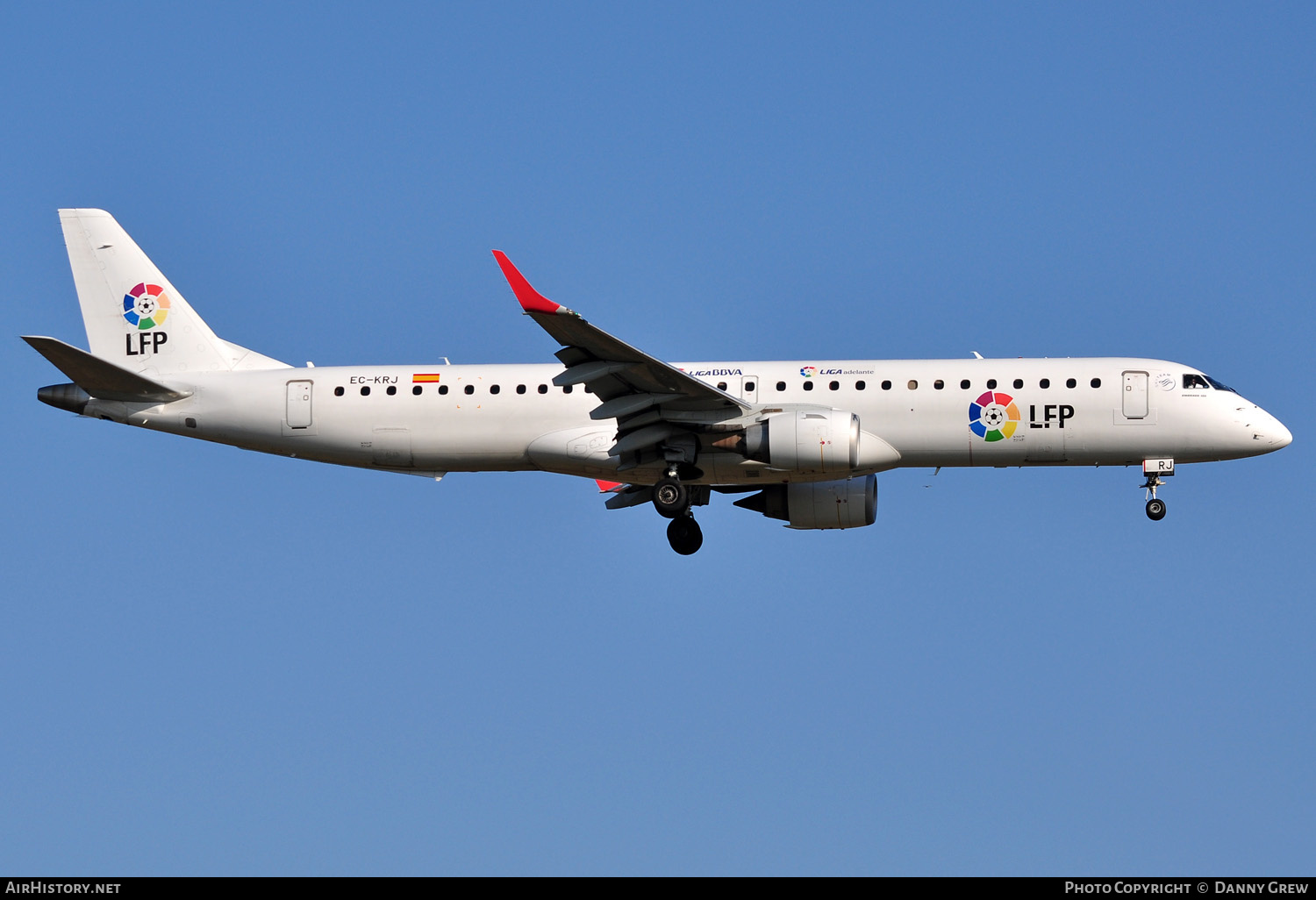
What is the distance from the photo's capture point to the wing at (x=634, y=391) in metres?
35.7

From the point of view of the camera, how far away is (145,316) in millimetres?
42344

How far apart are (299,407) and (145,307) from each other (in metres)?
5.54

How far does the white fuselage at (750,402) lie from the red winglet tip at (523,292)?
5.60 m

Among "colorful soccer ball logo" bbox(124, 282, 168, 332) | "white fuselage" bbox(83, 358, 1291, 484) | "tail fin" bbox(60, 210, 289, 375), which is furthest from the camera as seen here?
"colorful soccer ball logo" bbox(124, 282, 168, 332)

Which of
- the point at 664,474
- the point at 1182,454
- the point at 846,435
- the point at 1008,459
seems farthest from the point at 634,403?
the point at 1182,454

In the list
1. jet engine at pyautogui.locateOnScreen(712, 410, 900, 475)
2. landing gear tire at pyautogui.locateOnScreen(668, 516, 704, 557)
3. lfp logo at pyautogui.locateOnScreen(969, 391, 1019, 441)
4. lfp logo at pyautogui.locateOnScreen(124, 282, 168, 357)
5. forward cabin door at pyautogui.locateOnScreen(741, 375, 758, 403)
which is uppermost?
lfp logo at pyautogui.locateOnScreen(124, 282, 168, 357)

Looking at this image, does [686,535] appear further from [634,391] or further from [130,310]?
[130,310]

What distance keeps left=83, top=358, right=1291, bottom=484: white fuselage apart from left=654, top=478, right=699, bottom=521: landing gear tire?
0.46m

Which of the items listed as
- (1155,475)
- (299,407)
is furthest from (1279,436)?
(299,407)

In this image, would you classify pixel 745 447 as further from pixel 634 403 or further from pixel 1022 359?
pixel 1022 359

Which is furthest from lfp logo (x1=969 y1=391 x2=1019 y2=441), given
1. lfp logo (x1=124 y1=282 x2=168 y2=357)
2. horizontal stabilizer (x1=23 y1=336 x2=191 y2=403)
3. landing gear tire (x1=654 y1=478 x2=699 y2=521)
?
lfp logo (x1=124 y1=282 x2=168 y2=357)

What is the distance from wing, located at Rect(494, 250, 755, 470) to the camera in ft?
117

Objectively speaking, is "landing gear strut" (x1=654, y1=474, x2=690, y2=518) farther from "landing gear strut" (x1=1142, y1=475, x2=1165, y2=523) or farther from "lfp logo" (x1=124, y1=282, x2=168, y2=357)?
"lfp logo" (x1=124, y1=282, x2=168, y2=357)

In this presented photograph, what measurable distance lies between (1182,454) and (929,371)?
6046 millimetres
